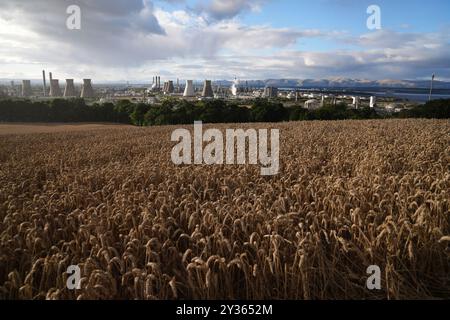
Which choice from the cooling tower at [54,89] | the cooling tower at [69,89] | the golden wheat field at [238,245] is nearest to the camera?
the golden wheat field at [238,245]

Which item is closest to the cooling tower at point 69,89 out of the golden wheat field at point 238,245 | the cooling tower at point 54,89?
the cooling tower at point 54,89

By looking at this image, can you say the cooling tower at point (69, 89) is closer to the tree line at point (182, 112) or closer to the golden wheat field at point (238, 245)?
the tree line at point (182, 112)

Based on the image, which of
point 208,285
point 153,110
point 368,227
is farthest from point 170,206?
point 153,110

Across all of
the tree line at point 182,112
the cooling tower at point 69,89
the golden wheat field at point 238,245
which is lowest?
the golden wheat field at point 238,245

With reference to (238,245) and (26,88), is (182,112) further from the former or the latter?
(26,88)

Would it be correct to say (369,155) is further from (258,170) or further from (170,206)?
(170,206)

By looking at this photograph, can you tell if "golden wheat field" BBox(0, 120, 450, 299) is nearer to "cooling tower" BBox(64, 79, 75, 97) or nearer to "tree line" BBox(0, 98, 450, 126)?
"tree line" BBox(0, 98, 450, 126)

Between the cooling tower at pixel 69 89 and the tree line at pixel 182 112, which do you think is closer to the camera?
the tree line at pixel 182 112

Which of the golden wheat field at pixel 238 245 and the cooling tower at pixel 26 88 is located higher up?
the cooling tower at pixel 26 88
